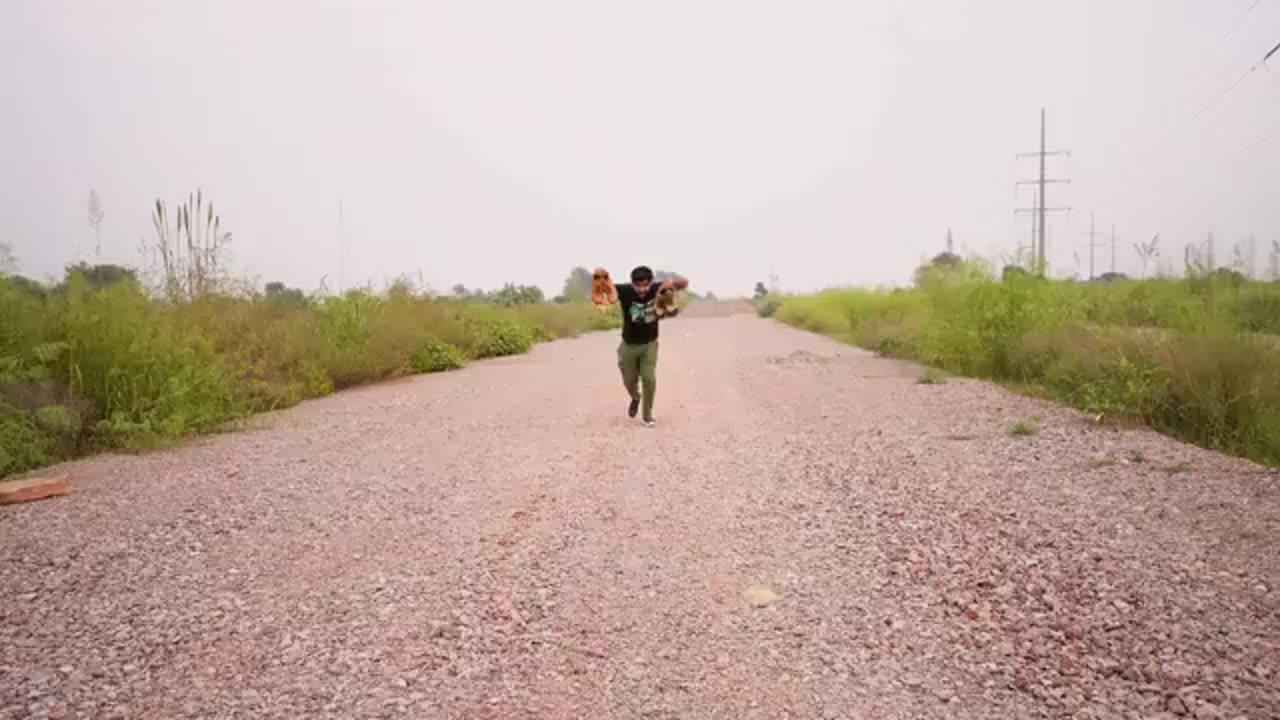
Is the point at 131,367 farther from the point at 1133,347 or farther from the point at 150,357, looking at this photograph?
the point at 1133,347

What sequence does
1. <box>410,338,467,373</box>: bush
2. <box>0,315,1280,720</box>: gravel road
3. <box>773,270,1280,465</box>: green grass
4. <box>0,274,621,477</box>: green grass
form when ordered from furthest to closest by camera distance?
<box>410,338,467,373</box>: bush → <box>773,270,1280,465</box>: green grass → <box>0,274,621,477</box>: green grass → <box>0,315,1280,720</box>: gravel road

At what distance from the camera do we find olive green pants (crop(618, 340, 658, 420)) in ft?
34.8

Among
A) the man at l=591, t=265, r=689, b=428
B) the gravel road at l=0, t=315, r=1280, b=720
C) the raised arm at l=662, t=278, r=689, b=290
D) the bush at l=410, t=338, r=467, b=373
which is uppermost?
the raised arm at l=662, t=278, r=689, b=290

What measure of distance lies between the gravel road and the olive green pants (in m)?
1.32

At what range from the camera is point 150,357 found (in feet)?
31.8

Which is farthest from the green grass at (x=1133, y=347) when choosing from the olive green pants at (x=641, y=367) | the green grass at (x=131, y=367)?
the green grass at (x=131, y=367)

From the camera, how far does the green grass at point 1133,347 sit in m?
9.20

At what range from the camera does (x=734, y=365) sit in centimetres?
1958

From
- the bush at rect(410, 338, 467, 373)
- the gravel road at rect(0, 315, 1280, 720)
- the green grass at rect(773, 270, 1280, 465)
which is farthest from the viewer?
the bush at rect(410, 338, 467, 373)

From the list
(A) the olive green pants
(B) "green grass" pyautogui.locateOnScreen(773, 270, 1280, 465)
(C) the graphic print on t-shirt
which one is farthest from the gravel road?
(C) the graphic print on t-shirt

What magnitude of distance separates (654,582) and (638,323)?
596cm

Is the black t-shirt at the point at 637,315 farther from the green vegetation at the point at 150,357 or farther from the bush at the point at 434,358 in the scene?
the bush at the point at 434,358

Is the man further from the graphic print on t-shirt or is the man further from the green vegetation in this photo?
the green vegetation

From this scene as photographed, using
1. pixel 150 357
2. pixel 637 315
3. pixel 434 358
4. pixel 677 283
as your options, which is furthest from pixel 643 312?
pixel 434 358
